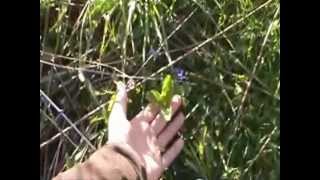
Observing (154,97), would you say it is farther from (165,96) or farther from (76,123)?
(76,123)

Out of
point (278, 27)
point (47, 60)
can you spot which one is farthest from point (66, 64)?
point (278, 27)

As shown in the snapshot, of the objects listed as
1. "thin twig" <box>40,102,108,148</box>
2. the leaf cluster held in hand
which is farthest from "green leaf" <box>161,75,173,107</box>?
"thin twig" <box>40,102,108,148</box>

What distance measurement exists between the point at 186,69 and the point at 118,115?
0.58ft

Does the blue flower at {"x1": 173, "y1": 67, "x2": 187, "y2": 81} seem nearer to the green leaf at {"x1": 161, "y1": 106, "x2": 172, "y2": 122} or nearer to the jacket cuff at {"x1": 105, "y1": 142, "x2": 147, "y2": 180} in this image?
the green leaf at {"x1": 161, "y1": 106, "x2": 172, "y2": 122}

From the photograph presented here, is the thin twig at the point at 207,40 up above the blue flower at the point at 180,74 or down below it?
above

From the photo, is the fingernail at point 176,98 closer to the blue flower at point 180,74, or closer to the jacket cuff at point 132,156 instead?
the blue flower at point 180,74

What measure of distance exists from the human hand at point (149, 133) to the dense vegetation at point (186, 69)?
18mm

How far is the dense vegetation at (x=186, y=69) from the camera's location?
1.62 m

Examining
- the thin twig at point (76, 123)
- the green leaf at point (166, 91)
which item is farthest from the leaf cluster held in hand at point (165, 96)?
the thin twig at point (76, 123)

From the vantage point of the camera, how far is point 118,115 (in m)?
1.61

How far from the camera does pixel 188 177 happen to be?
1.63 metres
